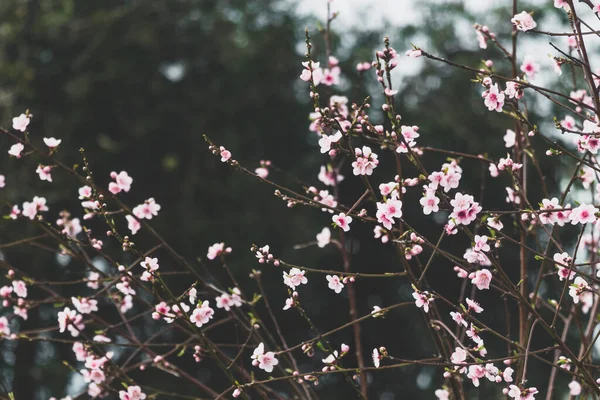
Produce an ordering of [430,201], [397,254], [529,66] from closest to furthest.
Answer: [430,201] < [397,254] < [529,66]

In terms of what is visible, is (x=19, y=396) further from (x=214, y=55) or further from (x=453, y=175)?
(x=453, y=175)

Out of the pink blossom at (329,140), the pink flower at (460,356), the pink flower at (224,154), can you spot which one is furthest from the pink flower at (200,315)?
the pink flower at (460,356)

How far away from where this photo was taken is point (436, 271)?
7.65 meters

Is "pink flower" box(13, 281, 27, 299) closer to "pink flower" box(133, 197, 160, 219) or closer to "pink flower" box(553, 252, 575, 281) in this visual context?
"pink flower" box(133, 197, 160, 219)

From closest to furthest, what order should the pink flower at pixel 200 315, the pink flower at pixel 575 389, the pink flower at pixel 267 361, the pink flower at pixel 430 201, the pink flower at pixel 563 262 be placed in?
the pink flower at pixel 430 201 < the pink flower at pixel 563 262 < the pink flower at pixel 267 361 < the pink flower at pixel 200 315 < the pink flower at pixel 575 389

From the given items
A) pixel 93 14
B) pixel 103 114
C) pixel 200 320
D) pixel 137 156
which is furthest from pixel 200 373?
pixel 200 320

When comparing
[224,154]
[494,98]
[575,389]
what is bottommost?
[575,389]

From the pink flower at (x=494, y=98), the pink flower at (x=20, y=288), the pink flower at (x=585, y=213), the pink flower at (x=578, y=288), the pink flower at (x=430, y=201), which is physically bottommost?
the pink flower at (x=20, y=288)

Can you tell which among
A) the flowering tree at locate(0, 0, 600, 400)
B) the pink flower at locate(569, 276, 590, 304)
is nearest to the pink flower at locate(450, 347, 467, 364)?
the flowering tree at locate(0, 0, 600, 400)

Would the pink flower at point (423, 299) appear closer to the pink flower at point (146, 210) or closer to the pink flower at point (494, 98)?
the pink flower at point (494, 98)

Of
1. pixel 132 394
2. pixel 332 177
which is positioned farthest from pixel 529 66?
pixel 132 394

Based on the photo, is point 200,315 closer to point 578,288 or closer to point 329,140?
point 329,140

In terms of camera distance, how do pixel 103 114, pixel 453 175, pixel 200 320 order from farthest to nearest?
pixel 103 114
pixel 200 320
pixel 453 175

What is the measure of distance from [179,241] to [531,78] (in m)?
5.10
